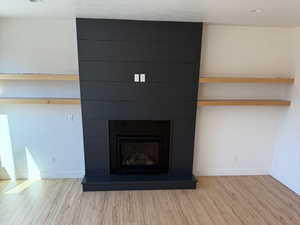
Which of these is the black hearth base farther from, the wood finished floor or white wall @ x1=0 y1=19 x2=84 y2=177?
white wall @ x1=0 y1=19 x2=84 y2=177

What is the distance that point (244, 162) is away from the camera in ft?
12.1

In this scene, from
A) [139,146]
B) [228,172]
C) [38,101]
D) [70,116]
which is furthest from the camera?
[228,172]

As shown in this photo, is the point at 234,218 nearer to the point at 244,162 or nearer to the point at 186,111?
the point at 244,162

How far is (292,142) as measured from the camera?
330cm

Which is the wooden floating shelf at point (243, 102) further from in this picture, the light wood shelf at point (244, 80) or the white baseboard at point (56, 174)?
the white baseboard at point (56, 174)

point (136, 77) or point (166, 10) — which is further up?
point (166, 10)

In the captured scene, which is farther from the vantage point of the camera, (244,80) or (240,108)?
(240,108)

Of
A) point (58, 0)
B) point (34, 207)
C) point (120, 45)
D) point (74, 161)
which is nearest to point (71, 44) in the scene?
point (120, 45)

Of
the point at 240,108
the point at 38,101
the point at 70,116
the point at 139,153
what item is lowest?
the point at 139,153

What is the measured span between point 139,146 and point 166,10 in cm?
203

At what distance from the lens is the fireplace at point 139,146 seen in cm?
326

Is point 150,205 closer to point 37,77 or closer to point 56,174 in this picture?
point 56,174

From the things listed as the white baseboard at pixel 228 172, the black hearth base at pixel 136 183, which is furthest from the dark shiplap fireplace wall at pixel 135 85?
the white baseboard at pixel 228 172

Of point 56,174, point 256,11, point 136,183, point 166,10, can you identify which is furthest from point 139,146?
point 256,11
